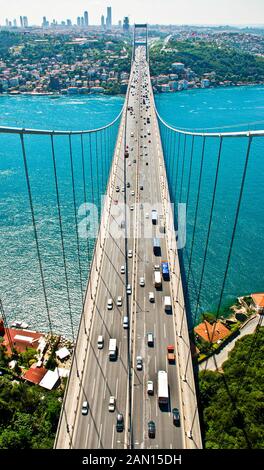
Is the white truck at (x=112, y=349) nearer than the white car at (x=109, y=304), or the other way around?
the white truck at (x=112, y=349)

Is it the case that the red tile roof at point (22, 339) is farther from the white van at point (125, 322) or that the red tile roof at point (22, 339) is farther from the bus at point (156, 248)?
the bus at point (156, 248)

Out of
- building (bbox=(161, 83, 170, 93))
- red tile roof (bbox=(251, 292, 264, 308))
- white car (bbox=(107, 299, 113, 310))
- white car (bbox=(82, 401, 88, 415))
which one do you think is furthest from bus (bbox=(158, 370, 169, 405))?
building (bbox=(161, 83, 170, 93))

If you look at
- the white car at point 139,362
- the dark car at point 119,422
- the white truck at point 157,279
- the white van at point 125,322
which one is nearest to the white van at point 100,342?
the white van at point 125,322

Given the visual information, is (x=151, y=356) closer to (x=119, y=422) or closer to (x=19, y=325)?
(x=119, y=422)

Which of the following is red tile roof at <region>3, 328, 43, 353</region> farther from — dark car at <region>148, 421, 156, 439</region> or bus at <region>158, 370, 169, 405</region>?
dark car at <region>148, 421, 156, 439</region>

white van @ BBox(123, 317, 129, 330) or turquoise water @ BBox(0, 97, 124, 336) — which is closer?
white van @ BBox(123, 317, 129, 330)
